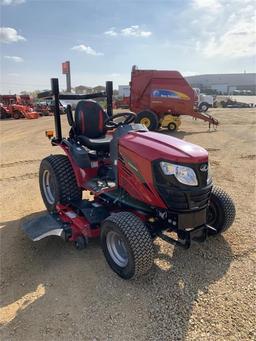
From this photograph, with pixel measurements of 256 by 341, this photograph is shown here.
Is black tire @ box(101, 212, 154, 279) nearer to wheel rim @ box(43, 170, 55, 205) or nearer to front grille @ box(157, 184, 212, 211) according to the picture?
front grille @ box(157, 184, 212, 211)

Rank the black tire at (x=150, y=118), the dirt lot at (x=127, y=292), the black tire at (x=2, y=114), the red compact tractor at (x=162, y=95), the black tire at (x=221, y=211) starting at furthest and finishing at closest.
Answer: the black tire at (x=2, y=114) < the red compact tractor at (x=162, y=95) < the black tire at (x=150, y=118) < the black tire at (x=221, y=211) < the dirt lot at (x=127, y=292)

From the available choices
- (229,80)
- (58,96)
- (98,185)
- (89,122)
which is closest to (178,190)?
(98,185)

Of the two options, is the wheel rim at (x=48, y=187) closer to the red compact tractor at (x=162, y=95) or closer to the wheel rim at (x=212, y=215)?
A: the wheel rim at (x=212, y=215)

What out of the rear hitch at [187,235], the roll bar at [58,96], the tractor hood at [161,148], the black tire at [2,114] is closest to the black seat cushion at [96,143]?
the roll bar at [58,96]

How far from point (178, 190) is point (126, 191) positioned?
0.70 metres

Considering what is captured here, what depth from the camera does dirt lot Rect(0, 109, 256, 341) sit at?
95.0 inches

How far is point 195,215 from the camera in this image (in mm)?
2914

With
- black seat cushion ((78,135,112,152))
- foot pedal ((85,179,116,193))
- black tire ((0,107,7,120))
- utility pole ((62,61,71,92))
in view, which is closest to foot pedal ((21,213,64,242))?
foot pedal ((85,179,116,193))

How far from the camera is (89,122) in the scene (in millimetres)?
4102

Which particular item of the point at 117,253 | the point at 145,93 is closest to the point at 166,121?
the point at 145,93

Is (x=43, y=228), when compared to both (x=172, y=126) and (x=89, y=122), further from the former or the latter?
(x=172, y=126)

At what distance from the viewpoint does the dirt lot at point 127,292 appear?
2414 mm

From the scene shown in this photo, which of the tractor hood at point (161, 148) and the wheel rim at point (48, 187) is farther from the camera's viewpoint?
the wheel rim at point (48, 187)

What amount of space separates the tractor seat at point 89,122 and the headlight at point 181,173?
137cm
